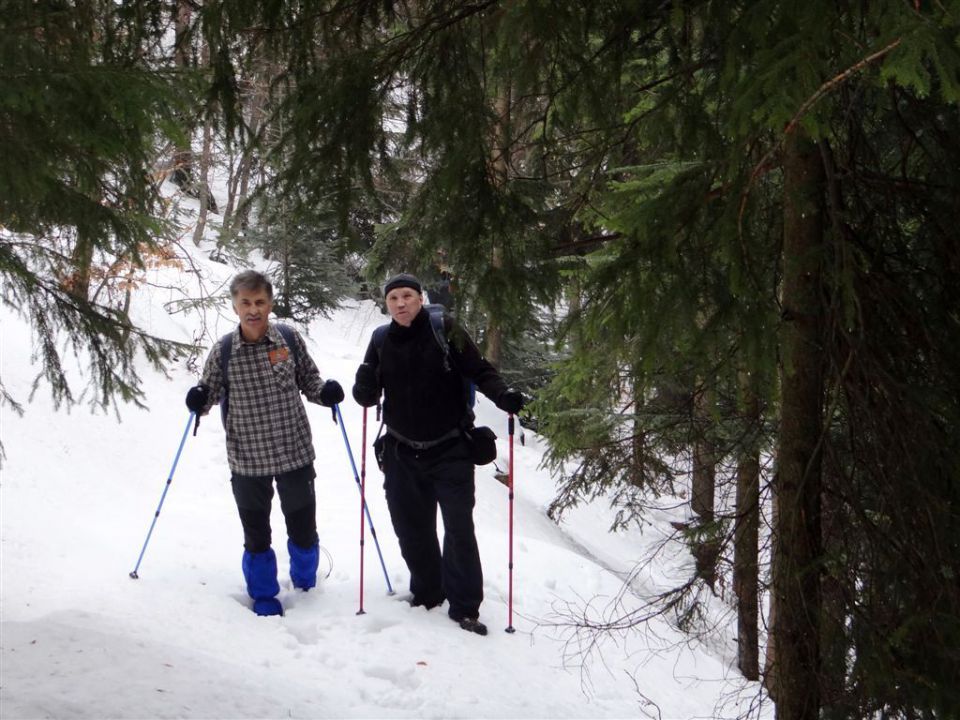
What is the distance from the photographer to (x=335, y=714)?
4.00 m

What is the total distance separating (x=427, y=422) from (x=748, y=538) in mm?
1910

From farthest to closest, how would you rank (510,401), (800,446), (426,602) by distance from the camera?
1. (426,602)
2. (510,401)
3. (800,446)

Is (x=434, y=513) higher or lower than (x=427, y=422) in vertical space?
lower

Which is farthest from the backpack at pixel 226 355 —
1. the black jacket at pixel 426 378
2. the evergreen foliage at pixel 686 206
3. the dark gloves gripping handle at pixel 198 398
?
the evergreen foliage at pixel 686 206

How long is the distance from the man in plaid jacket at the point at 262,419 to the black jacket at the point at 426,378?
493 mm

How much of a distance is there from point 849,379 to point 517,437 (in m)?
12.7

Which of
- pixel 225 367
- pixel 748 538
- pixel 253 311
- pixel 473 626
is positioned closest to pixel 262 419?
pixel 225 367

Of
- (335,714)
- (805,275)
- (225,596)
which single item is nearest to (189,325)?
(225,596)

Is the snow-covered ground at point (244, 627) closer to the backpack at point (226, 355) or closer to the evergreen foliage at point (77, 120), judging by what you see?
the backpack at point (226, 355)

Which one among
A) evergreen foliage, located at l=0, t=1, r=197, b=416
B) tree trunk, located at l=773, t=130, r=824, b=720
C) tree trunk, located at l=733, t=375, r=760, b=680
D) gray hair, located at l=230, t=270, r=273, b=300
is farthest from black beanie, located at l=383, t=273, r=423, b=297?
tree trunk, located at l=773, t=130, r=824, b=720

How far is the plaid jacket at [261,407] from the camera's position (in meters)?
4.92

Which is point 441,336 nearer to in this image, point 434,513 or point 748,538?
point 434,513

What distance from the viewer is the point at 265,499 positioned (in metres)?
5.02

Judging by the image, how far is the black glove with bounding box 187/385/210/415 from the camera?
486 centimetres
